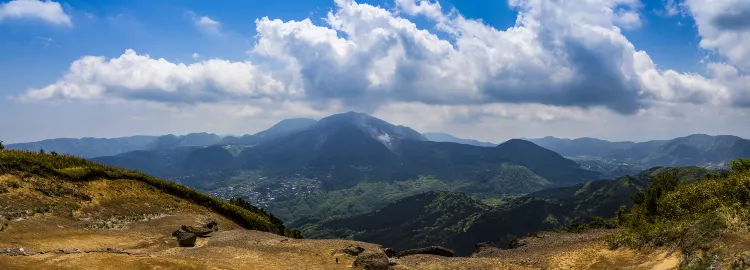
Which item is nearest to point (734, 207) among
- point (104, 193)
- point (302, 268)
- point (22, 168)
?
point (302, 268)

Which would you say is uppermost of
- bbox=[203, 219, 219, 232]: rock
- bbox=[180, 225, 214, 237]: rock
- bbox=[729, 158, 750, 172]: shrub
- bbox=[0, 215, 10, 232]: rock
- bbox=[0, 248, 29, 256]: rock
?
bbox=[729, 158, 750, 172]: shrub

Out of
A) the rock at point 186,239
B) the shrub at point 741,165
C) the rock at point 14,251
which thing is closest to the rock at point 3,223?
the rock at point 14,251

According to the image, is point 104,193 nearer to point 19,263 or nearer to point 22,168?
point 22,168

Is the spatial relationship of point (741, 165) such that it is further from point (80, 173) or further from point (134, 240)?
point (80, 173)

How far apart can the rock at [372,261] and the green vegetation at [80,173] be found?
38.0 metres

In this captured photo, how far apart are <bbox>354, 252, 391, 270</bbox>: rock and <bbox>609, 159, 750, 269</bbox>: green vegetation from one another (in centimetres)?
2205

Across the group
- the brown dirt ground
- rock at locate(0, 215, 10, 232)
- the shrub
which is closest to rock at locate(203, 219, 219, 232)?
the brown dirt ground

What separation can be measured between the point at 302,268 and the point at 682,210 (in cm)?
3863

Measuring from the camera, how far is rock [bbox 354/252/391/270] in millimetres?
34156

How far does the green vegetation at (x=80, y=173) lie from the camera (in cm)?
4928

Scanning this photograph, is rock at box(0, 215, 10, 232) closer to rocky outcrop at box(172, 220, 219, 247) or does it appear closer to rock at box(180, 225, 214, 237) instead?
rocky outcrop at box(172, 220, 219, 247)

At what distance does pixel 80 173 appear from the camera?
178 ft

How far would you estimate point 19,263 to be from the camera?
2512 cm

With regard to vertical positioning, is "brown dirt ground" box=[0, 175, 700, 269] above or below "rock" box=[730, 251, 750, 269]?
below
